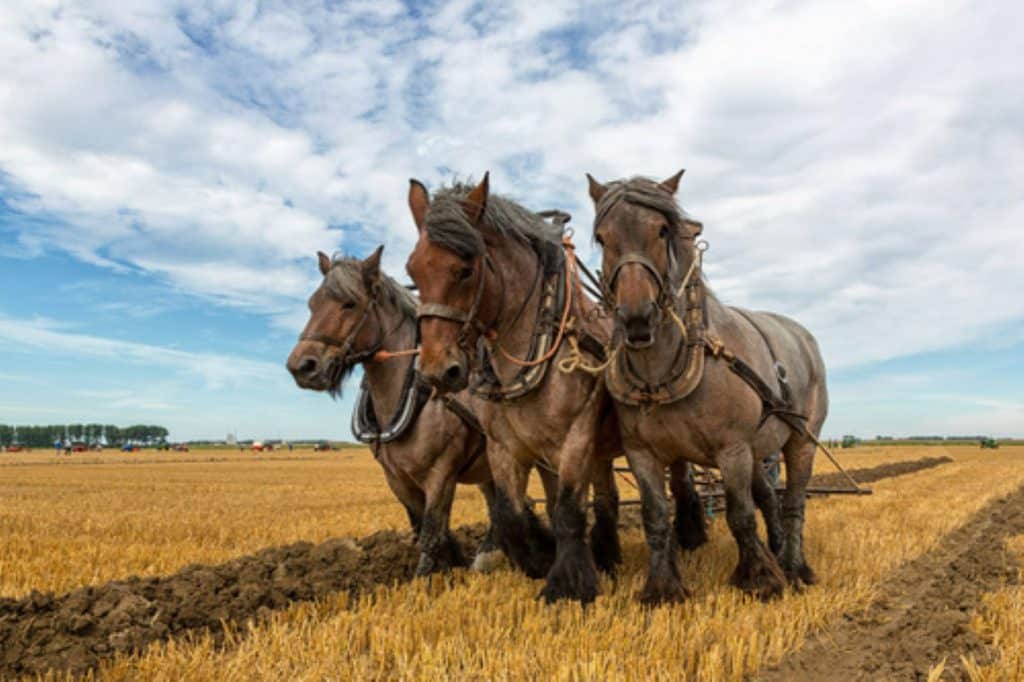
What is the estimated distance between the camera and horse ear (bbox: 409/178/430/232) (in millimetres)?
4703

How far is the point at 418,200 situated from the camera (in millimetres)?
4719

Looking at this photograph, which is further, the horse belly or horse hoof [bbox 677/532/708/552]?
horse hoof [bbox 677/532/708/552]

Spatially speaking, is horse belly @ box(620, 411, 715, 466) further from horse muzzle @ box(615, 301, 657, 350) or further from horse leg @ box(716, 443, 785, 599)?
horse muzzle @ box(615, 301, 657, 350)

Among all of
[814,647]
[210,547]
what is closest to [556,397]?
[814,647]

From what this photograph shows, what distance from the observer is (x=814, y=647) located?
4008 millimetres

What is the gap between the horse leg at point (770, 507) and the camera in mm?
5203

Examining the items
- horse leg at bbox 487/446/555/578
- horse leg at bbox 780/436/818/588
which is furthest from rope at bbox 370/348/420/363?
horse leg at bbox 780/436/818/588

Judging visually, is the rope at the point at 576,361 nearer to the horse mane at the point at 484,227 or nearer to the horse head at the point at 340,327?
the horse mane at the point at 484,227

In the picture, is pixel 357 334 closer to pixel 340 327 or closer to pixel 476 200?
pixel 340 327

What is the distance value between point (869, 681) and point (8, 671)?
4.27m

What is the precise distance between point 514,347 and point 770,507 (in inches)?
92.7

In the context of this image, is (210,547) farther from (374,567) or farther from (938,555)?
(938,555)

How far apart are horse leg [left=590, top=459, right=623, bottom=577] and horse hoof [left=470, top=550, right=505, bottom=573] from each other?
2.97 feet

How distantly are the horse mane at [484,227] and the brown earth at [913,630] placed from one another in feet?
9.35
